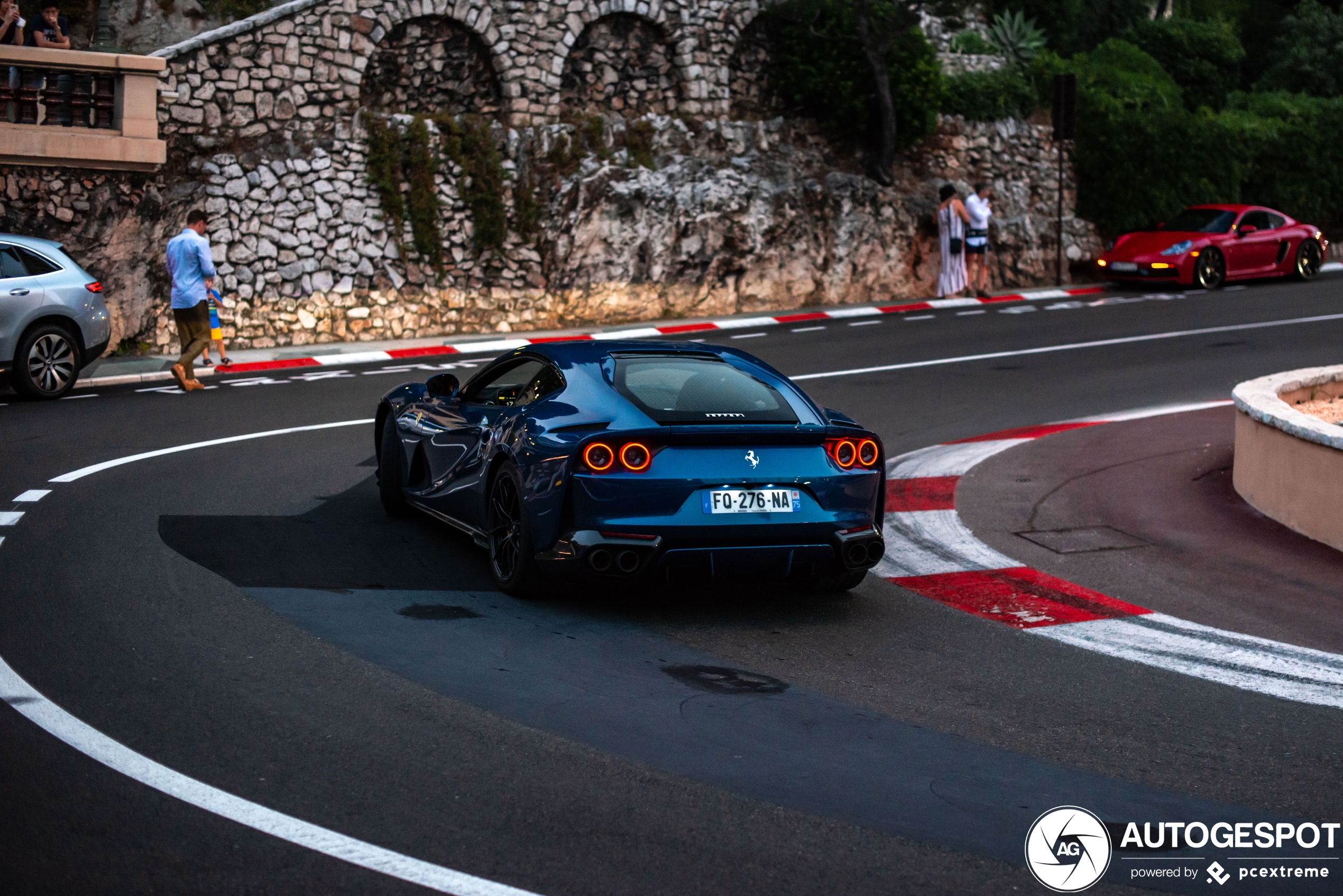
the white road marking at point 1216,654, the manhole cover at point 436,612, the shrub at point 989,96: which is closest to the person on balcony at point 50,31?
the manhole cover at point 436,612

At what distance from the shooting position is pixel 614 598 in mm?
7543

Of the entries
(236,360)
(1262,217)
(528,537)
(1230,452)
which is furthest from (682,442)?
(1262,217)

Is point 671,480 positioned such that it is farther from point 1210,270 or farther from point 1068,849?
point 1210,270

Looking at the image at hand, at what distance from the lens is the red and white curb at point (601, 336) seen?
18188 mm

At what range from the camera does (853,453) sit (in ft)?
24.0

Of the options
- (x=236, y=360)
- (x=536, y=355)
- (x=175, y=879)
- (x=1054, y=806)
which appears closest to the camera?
(x=175, y=879)

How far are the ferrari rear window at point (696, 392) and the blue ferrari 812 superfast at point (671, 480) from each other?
1 cm

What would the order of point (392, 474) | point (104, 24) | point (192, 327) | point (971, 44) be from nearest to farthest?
point (392, 474)
point (192, 327)
point (104, 24)
point (971, 44)

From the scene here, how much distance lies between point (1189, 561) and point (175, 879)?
20.2 feet

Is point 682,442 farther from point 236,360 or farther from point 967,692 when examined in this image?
point 236,360

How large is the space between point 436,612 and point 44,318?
957 cm

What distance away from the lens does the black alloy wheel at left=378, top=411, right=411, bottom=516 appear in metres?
9.38

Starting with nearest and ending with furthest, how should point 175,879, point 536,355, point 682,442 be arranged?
point 175,879, point 682,442, point 536,355

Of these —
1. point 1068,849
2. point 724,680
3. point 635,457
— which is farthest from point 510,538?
point 1068,849
